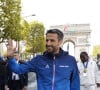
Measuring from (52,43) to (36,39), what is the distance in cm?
7718

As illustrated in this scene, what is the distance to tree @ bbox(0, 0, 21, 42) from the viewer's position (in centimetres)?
3922

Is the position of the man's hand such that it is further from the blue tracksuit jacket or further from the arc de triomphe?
the arc de triomphe

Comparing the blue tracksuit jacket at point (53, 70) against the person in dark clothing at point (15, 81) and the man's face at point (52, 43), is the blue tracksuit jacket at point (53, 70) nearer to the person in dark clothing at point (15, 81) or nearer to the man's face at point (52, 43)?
the man's face at point (52, 43)

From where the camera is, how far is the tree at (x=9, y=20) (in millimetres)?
39219

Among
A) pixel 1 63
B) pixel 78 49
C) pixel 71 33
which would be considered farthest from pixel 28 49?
pixel 1 63

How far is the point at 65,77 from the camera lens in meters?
6.28

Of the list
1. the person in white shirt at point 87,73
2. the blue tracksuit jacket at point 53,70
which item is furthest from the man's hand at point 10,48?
the person in white shirt at point 87,73

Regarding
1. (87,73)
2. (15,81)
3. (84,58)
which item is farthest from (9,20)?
(87,73)

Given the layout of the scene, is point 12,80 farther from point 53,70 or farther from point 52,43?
point 52,43

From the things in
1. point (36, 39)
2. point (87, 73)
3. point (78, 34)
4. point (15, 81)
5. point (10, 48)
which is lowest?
point (78, 34)

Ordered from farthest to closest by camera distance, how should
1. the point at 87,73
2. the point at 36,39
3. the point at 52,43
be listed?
Result: the point at 36,39
the point at 87,73
the point at 52,43

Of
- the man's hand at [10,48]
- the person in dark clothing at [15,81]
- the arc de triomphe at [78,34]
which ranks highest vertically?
the man's hand at [10,48]

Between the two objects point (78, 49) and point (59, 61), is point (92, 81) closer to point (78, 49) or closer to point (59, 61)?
point (59, 61)

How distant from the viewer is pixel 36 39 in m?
83.2
